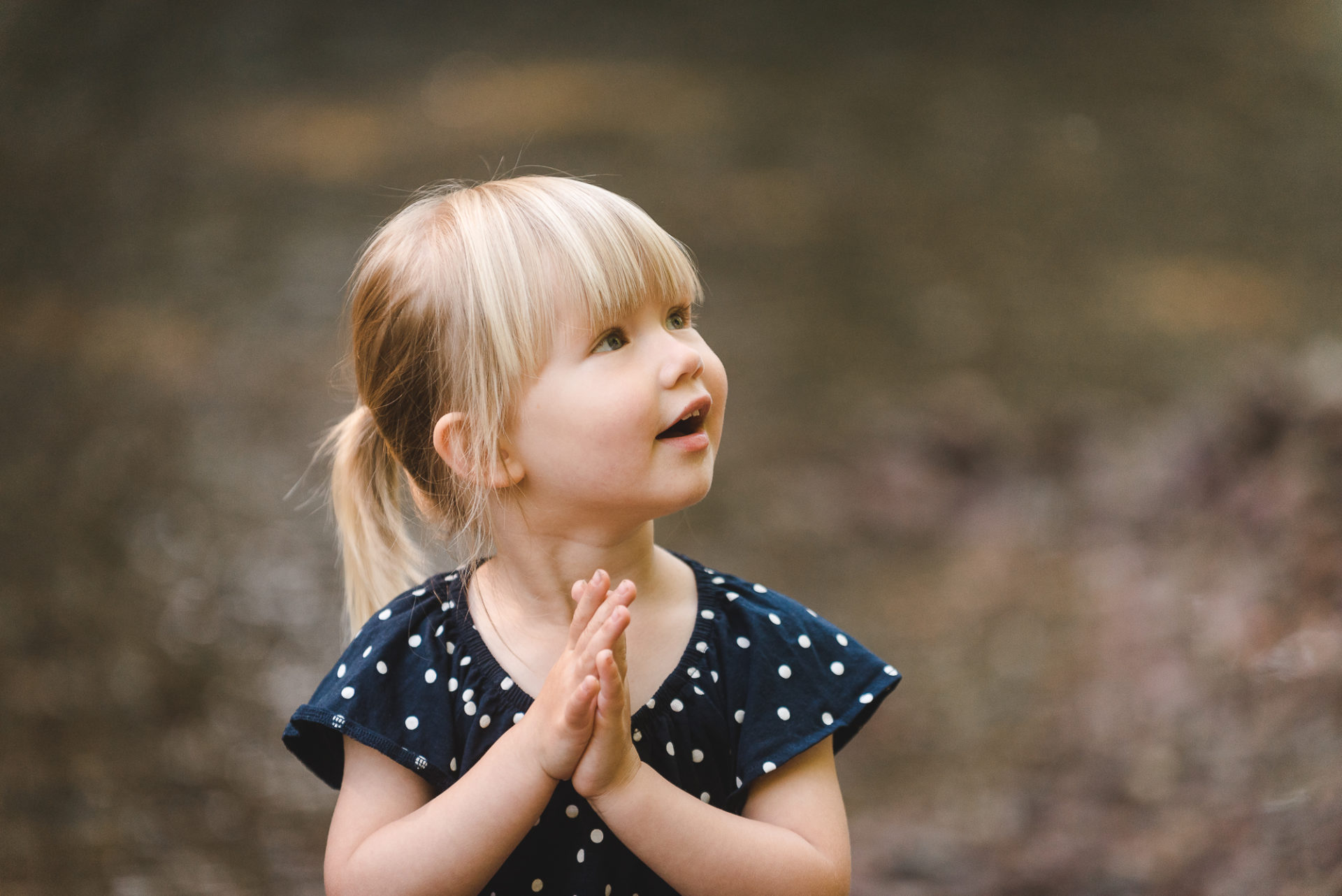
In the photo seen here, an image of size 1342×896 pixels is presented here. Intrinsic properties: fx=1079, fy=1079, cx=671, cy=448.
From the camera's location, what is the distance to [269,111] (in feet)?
7.84

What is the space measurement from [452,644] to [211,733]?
1537 mm

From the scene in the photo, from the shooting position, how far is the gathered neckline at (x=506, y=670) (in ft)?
2.31

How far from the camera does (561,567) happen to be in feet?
2.38

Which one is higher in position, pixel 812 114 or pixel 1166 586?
pixel 812 114

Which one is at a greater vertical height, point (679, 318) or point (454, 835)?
point (679, 318)

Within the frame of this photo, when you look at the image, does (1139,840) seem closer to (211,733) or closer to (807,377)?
(807,377)

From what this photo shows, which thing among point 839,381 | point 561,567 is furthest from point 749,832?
point 839,381

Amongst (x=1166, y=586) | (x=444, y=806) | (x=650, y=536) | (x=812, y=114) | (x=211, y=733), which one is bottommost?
(x=444, y=806)

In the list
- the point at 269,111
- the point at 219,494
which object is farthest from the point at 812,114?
the point at 219,494

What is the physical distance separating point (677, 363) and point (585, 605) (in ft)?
0.52

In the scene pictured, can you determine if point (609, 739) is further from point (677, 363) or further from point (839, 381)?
point (839, 381)

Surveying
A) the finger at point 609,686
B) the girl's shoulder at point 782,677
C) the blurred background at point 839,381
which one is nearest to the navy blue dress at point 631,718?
the girl's shoulder at point 782,677

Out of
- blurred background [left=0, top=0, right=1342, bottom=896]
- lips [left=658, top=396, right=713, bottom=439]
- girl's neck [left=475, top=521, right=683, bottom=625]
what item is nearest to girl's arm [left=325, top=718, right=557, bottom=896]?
girl's neck [left=475, top=521, right=683, bottom=625]

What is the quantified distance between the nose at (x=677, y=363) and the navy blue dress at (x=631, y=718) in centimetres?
18
